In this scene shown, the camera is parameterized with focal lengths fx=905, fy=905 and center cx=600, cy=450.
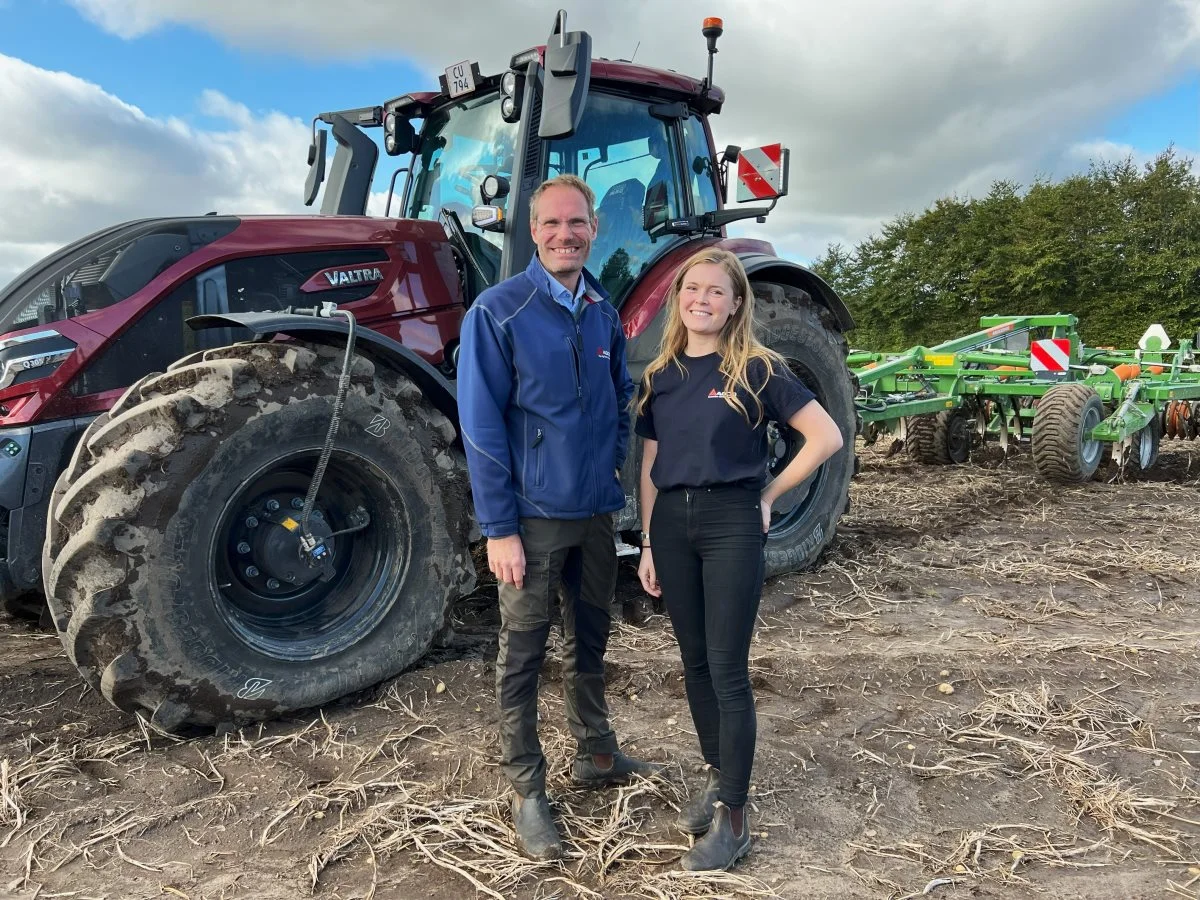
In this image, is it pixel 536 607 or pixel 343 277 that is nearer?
pixel 536 607

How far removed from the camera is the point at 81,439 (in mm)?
2992

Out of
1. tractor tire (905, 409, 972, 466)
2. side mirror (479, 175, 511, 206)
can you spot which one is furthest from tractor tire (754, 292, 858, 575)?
tractor tire (905, 409, 972, 466)

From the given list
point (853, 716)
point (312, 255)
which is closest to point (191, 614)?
point (312, 255)

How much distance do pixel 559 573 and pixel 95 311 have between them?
2051mm

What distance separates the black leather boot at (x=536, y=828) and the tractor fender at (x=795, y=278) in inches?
116

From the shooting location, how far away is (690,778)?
279 centimetres

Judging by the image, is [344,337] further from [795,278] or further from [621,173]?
[795,278]

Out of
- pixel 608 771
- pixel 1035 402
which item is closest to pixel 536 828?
pixel 608 771

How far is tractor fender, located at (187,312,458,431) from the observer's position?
3.10 meters

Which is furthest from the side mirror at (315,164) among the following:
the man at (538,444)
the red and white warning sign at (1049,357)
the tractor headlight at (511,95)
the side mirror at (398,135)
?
the red and white warning sign at (1049,357)

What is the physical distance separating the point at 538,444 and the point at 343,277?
5.69 ft

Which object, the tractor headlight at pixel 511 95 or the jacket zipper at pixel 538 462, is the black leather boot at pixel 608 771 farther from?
the tractor headlight at pixel 511 95

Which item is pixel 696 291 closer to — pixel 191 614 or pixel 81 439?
pixel 191 614

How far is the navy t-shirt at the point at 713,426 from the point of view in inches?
91.9
